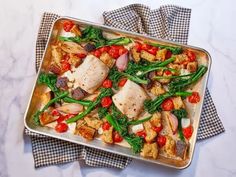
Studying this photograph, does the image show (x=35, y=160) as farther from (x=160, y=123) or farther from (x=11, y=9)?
(x=11, y=9)

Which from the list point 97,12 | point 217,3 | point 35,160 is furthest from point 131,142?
point 217,3

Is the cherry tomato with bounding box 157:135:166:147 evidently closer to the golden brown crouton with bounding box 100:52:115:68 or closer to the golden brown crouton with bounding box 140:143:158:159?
the golden brown crouton with bounding box 140:143:158:159

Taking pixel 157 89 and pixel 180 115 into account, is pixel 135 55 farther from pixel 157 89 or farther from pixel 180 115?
pixel 180 115

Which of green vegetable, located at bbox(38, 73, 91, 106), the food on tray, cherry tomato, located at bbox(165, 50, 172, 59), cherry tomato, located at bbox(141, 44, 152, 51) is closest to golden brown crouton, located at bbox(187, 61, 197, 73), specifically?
the food on tray

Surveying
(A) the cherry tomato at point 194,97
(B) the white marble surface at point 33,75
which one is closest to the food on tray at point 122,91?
(A) the cherry tomato at point 194,97

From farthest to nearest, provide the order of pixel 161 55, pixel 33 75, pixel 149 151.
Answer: pixel 33 75
pixel 161 55
pixel 149 151

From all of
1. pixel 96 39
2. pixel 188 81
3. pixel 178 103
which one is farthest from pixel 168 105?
pixel 96 39
